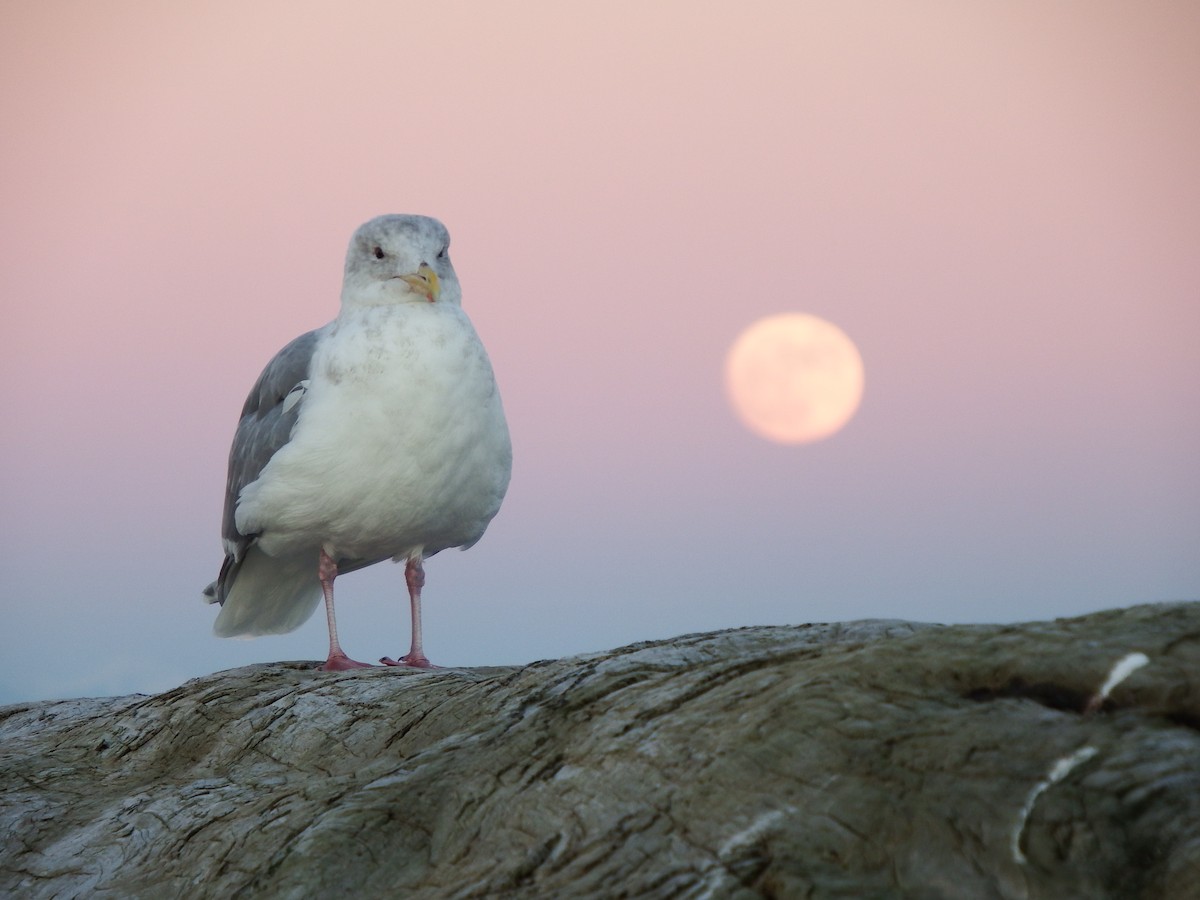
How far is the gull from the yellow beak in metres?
0.01

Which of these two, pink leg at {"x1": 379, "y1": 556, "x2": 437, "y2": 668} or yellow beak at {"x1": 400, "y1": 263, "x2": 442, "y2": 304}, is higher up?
yellow beak at {"x1": 400, "y1": 263, "x2": 442, "y2": 304}

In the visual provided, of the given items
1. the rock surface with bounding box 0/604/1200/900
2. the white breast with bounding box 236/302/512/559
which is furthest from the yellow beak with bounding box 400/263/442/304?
the rock surface with bounding box 0/604/1200/900

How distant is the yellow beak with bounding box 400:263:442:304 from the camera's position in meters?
9.07

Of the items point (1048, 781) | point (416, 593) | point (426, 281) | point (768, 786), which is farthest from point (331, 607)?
point (1048, 781)

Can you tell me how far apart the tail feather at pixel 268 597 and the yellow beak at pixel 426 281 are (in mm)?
2655

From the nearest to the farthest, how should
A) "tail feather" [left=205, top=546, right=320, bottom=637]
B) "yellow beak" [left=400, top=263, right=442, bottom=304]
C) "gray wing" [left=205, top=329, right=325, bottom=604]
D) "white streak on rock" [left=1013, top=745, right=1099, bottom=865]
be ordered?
"white streak on rock" [left=1013, top=745, right=1099, bottom=865] < "yellow beak" [left=400, top=263, right=442, bottom=304] < "gray wing" [left=205, top=329, right=325, bottom=604] < "tail feather" [left=205, top=546, right=320, bottom=637]

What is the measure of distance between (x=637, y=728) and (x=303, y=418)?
521cm

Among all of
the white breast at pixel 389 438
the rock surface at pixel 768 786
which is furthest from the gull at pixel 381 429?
the rock surface at pixel 768 786

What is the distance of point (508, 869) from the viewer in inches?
168

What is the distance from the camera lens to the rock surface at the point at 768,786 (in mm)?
3580

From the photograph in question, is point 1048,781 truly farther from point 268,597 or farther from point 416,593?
point 268,597

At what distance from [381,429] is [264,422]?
1.30 meters

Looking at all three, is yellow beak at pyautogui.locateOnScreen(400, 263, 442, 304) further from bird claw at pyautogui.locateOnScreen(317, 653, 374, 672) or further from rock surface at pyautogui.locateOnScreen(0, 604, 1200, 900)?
rock surface at pyautogui.locateOnScreen(0, 604, 1200, 900)

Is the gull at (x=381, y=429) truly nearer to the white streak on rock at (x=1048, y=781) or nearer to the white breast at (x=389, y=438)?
the white breast at (x=389, y=438)
